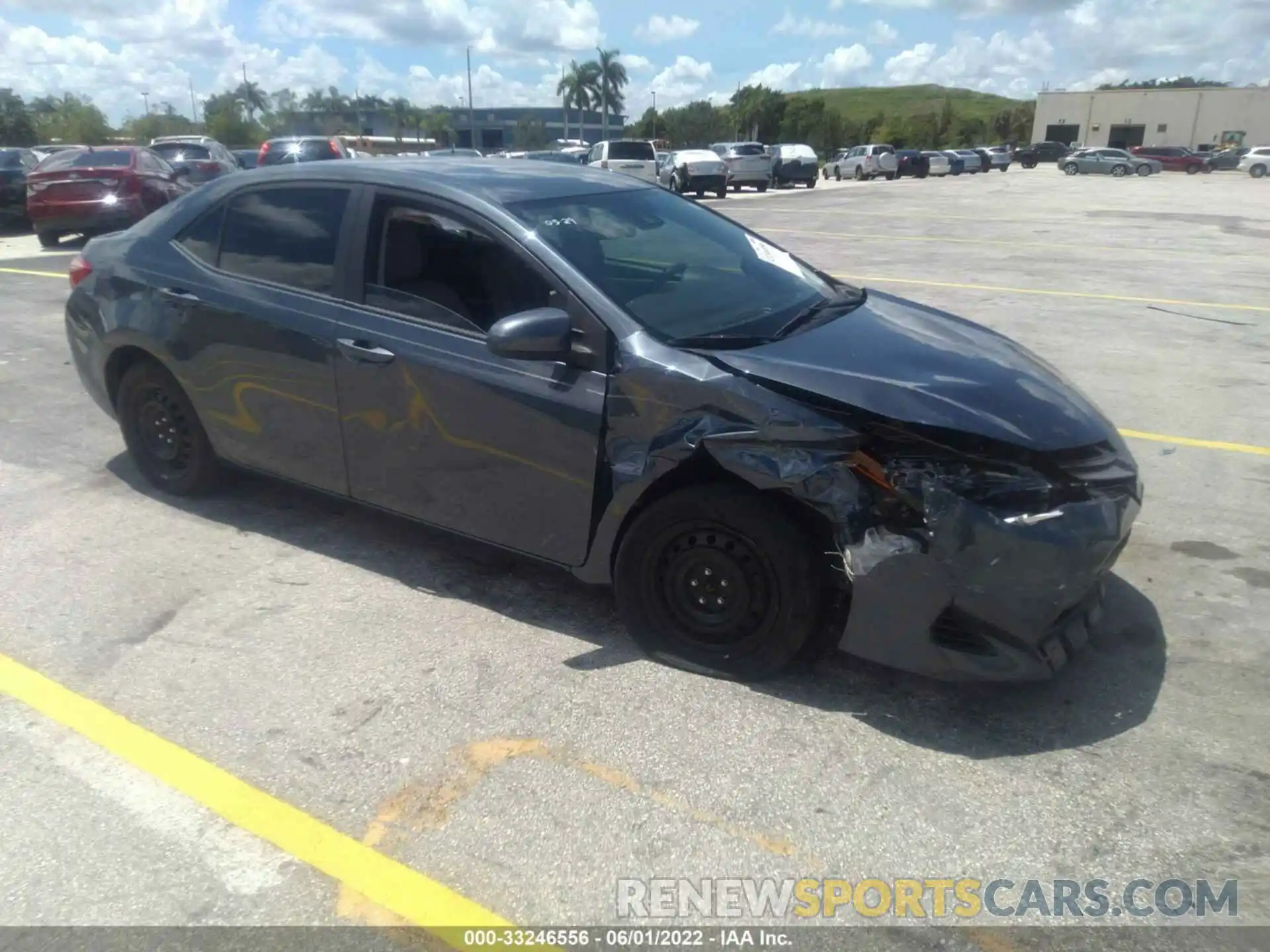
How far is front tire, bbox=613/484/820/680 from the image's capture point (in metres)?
3.28

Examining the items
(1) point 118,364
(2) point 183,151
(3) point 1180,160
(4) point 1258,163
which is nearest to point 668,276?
(1) point 118,364

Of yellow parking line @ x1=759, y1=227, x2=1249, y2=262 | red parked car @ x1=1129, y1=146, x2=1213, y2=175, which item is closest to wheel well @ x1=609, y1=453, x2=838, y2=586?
yellow parking line @ x1=759, y1=227, x2=1249, y2=262

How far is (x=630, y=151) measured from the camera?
29328mm

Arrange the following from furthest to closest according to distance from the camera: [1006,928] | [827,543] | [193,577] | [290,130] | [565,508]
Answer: [290,130], [193,577], [565,508], [827,543], [1006,928]

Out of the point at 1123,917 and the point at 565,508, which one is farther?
the point at 565,508

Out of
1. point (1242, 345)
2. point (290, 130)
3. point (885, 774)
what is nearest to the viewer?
point (885, 774)

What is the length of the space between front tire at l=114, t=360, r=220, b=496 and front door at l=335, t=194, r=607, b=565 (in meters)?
1.17

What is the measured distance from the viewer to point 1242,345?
345 inches

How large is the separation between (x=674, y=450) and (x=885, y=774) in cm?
119

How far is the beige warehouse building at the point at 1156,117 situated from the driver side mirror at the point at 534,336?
9195 cm

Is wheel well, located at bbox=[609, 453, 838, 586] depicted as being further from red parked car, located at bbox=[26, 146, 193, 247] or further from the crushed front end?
red parked car, located at bbox=[26, 146, 193, 247]

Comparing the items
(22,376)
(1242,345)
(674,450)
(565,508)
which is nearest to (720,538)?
(674,450)

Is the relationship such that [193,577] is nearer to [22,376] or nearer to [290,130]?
[22,376]

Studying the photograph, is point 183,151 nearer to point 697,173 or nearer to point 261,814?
point 697,173
